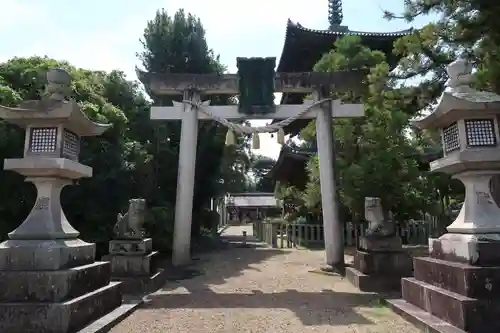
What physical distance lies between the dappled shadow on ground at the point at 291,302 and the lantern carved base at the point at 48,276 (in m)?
1.92

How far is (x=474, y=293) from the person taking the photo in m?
4.39

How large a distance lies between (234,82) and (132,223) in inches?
196

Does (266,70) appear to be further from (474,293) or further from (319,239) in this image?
(319,239)

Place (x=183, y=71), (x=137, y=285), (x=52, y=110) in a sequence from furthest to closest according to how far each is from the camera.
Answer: (x=183, y=71)
(x=137, y=285)
(x=52, y=110)

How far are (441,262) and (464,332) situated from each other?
3.54ft

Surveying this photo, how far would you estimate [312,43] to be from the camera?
67.0 feet

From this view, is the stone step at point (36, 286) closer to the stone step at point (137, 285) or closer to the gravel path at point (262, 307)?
the gravel path at point (262, 307)

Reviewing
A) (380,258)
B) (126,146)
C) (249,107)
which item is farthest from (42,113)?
(126,146)

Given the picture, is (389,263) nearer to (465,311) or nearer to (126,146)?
(465,311)

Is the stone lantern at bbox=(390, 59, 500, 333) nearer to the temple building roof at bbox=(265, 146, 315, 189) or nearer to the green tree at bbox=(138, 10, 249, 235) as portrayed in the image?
the green tree at bbox=(138, 10, 249, 235)

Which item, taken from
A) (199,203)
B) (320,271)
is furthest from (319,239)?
(320,271)

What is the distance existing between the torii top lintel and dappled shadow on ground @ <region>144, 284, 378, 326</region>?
18.4ft

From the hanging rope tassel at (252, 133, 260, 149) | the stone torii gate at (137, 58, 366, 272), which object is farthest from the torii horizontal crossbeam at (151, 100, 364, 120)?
the hanging rope tassel at (252, 133, 260, 149)

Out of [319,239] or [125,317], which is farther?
[319,239]
